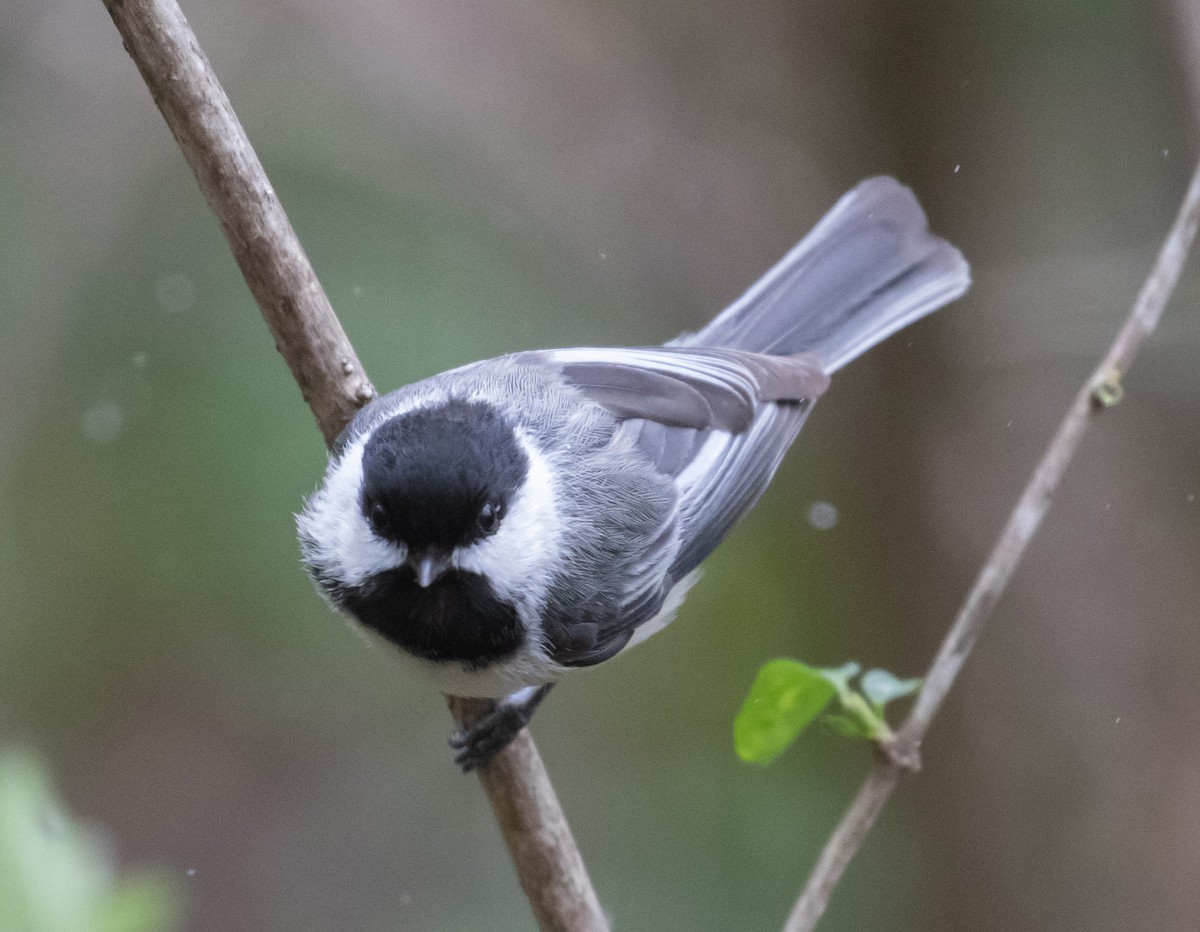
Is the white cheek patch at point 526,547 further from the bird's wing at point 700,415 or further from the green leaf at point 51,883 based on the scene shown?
the green leaf at point 51,883

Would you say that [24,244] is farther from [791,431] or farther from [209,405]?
[791,431]

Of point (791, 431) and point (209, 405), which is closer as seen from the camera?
point (791, 431)

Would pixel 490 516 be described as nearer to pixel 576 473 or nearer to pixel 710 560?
pixel 576 473

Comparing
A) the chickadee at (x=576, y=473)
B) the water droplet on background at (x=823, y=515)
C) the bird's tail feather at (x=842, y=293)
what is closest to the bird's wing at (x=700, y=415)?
the chickadee at (x=576, y=473)

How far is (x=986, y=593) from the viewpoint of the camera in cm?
149

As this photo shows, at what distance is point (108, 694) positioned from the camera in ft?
9.82

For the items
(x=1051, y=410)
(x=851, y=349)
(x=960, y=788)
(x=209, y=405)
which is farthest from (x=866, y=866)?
(x=209, y=405)

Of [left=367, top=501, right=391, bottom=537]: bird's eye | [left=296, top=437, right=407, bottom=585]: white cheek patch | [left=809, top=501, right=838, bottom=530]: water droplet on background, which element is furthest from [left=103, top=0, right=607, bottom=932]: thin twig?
[left=809, top=501, right=838, bottom=530]: water droplet on background

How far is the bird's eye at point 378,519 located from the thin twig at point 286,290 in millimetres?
219

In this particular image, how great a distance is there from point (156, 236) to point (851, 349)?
6.00 ft

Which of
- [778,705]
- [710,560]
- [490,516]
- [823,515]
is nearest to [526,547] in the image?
[490,516]

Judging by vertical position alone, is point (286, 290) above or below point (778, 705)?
above

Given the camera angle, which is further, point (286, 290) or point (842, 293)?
point (842, 293)

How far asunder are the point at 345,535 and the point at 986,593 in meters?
0.79
